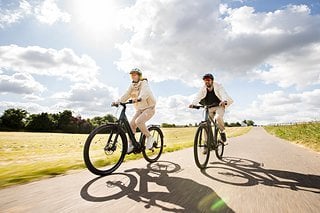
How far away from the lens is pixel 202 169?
5.77m

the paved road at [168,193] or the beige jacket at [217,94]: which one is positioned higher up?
the beige jacket at [217,94]

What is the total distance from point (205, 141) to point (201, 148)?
34 cm

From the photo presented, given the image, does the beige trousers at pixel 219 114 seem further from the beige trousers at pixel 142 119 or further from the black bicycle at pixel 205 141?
the beige trousers at pixel 142 119

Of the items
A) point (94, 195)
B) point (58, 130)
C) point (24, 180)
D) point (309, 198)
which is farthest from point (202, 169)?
point (58, 130)

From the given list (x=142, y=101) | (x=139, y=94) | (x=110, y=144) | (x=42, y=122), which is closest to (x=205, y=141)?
(x=142, y=101)

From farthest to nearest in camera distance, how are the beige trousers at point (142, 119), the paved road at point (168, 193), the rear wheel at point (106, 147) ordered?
the beige trousers at point (142, 119), the rear wheel at point (106, 147), the paved road at point (168, 193)

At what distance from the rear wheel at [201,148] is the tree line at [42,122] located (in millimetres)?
80471

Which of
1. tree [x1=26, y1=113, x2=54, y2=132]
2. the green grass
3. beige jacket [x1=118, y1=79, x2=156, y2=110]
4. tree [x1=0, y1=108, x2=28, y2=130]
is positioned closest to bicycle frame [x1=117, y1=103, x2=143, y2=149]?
beige jacket [x1=118, y1=79, x2=156, y2=110]

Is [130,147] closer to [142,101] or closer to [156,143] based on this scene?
[142,101]

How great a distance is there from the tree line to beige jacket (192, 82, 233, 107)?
3138 inches

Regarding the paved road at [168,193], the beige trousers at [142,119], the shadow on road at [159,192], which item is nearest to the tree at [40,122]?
the beige trousers at [142,119]

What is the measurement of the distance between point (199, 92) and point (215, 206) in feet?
15.2

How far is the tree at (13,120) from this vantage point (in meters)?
83.0

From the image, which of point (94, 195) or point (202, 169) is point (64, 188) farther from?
point (202, 169)
